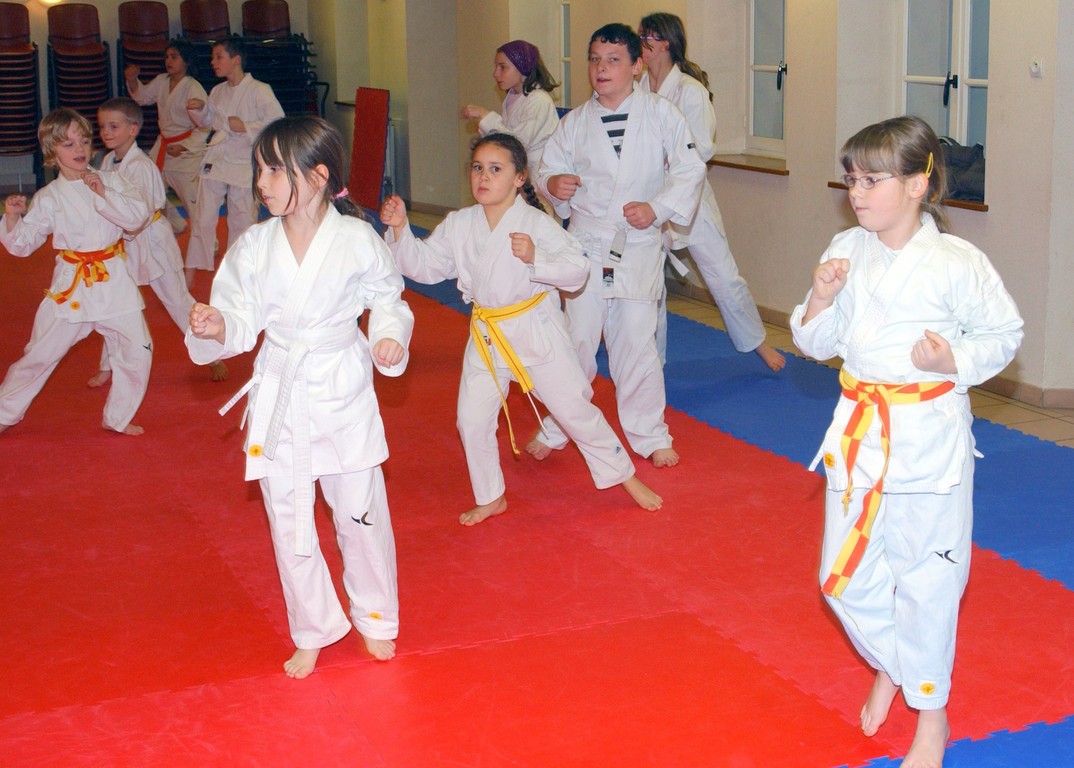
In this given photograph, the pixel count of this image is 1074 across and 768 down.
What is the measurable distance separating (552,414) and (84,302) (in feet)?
6.93

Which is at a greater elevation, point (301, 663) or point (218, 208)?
point (218, 208)

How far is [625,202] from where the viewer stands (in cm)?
445

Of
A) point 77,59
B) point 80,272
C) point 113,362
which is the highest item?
point 77,59

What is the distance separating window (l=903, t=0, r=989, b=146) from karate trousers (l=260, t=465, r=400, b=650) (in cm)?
397

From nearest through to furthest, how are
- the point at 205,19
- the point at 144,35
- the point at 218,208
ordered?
1. the point at 218,208
2. the point at 144,35
3. the point at 205,19

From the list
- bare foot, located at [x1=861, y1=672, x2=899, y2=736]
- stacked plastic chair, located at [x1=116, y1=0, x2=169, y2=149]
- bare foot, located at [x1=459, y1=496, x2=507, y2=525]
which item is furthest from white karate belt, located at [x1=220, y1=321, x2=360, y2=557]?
stacked plastic chair, located at [x1=116, y1=0, x2=169, y2=149]

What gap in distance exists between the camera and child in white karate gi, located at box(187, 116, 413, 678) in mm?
2908

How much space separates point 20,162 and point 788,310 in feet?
30.1

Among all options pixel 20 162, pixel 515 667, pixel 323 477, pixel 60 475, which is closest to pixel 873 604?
pixel 515 667

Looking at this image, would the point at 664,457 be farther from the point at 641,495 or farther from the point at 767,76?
the point at 767,76

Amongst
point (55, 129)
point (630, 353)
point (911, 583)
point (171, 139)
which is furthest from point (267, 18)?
point (911, 583)

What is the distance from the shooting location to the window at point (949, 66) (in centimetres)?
581

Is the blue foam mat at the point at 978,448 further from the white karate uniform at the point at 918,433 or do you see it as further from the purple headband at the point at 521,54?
the purple headband at the point at 521,54

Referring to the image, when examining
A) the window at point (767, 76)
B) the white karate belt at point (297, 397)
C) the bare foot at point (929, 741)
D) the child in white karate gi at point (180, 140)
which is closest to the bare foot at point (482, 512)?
the white karate belt at point (297, 397)
